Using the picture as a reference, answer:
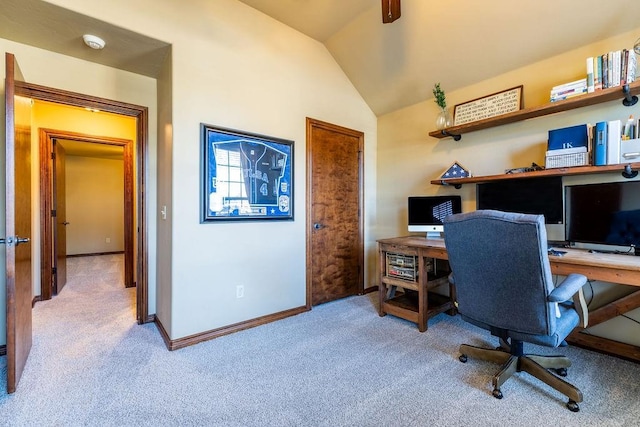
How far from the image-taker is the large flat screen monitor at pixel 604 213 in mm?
1861

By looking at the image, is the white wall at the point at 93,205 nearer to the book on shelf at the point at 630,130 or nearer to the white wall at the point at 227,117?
the white wall at the point at 227,117

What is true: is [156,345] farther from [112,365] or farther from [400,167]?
[400,167]

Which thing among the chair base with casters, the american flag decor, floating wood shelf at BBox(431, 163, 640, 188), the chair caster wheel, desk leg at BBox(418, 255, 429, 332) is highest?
the american flag decor

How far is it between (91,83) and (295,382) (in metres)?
2.87

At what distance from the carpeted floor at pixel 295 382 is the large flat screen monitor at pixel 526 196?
106cm

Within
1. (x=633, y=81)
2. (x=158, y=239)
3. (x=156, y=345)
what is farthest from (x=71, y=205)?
(x=633, y=81)

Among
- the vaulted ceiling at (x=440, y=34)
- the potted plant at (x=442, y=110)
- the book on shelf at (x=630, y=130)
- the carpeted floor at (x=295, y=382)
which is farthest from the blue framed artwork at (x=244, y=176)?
the book on shelf at (x=630, y=130)

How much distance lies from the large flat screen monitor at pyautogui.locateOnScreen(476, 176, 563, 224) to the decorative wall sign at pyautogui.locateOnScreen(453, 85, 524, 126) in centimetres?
64

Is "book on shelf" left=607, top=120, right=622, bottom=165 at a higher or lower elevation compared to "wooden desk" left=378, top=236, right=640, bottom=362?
higher

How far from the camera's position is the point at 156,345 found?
225 cm

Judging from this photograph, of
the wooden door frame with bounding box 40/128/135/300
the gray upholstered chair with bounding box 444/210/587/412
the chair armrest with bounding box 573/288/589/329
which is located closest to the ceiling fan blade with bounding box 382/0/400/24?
the gray upholstered chair with bounding box 444/210/587/412

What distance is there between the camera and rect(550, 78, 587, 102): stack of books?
2047mm

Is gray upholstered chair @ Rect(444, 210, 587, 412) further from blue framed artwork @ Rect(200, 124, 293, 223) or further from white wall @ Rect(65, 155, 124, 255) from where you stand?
white wall @ Rect(65, 155, 124, 255)

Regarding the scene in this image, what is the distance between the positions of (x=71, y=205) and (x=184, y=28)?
20.5 feet
